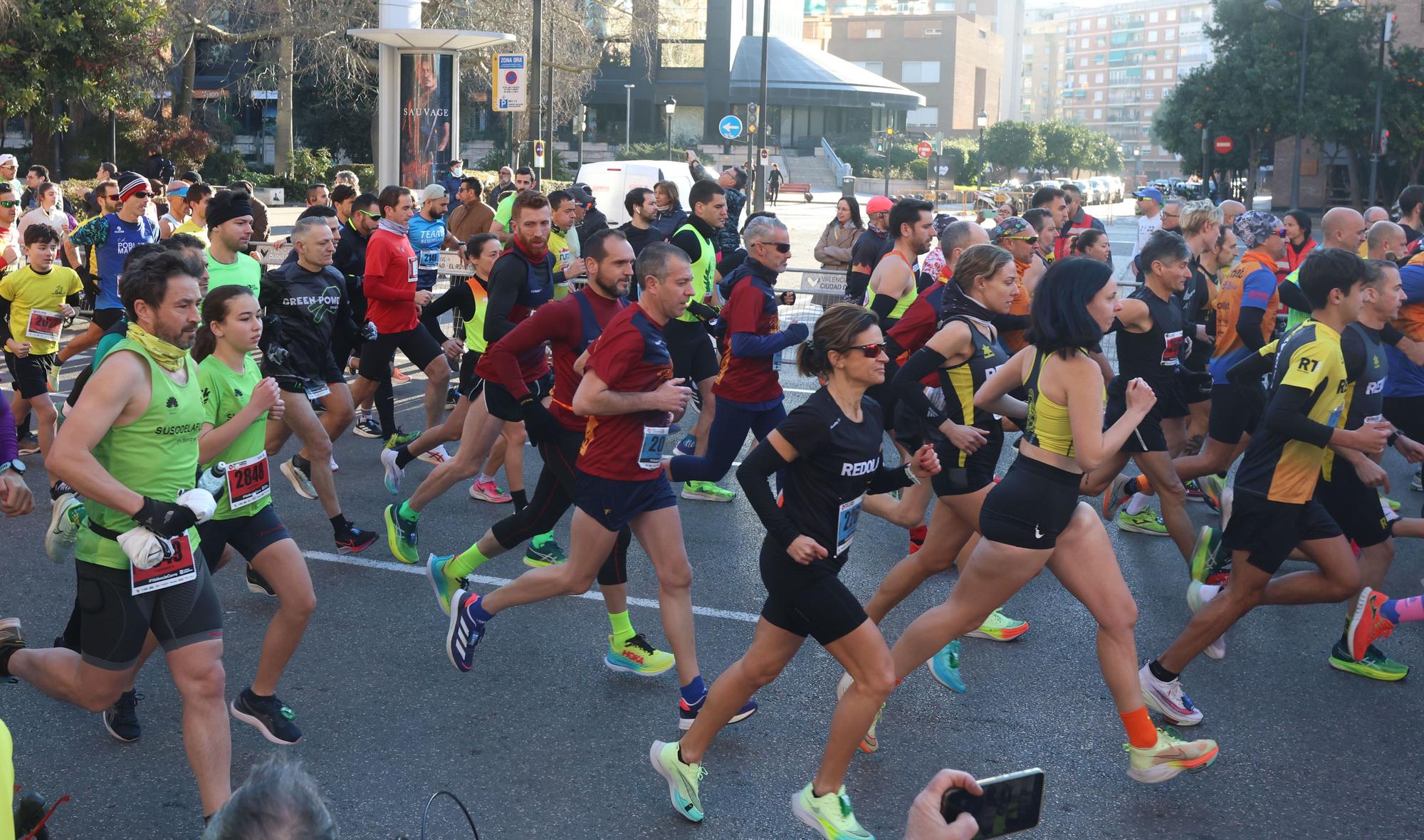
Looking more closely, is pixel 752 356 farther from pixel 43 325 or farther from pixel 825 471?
pixel 43 325

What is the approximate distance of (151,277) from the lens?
4.02m

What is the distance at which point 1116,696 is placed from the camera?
4496 mm

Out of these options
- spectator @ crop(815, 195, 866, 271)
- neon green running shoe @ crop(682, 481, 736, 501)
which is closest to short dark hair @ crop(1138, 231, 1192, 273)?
neon green running shoe @ crop(682, 481, 736, 501)

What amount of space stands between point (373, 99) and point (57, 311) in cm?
3469

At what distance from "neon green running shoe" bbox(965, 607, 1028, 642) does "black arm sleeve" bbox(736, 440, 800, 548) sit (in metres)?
2.34

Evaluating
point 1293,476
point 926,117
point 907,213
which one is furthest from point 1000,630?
point 926,117

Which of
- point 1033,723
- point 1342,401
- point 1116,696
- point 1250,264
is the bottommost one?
point 1033,723

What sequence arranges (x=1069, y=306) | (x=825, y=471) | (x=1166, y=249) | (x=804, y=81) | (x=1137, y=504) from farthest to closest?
1. (x=804, y=81)
2. (x=1137, y=504)
3. (x=1166, y=249)
4. (x=1069, y=306)
5. (x=825, y=471)

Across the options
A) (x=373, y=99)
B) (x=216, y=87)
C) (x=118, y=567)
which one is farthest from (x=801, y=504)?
(x=216, y=87)

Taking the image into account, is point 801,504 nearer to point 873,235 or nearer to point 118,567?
point 118,567

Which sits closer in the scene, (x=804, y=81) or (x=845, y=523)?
(x=845, y=523)

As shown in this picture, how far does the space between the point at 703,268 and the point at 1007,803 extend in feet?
24.3

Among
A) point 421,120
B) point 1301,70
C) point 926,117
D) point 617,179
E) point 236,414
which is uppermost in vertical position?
point 926,117

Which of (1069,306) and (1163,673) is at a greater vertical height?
(1069,306)
